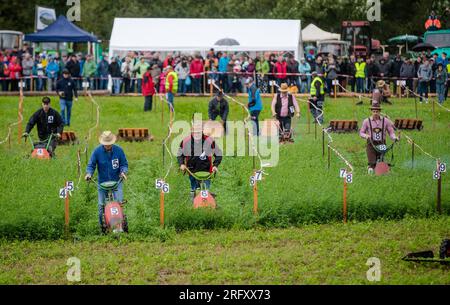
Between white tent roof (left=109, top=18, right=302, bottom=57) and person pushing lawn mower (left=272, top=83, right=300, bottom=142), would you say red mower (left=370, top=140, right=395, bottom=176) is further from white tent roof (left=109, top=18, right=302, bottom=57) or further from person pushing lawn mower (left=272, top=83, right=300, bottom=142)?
white tent roof (left=109, top=18, right=302, bottom=57)

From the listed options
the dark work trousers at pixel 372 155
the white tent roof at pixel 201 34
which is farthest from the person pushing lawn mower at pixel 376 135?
the white tent roof at pixel 201 34

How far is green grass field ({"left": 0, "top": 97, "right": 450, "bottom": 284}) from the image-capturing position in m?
15.0

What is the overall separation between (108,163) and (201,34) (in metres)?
29.8

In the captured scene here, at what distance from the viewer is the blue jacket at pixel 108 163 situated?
18.4 m

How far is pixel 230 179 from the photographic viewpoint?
23.0 m

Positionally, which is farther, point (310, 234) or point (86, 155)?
point (86, 155)

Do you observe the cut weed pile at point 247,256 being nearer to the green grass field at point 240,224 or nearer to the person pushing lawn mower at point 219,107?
the green grass field at point 240,224

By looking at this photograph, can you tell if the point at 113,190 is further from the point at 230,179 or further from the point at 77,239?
the point at 230,179

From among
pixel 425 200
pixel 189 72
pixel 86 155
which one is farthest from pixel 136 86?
pixel 425 200

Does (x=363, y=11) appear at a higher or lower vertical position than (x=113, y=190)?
higher

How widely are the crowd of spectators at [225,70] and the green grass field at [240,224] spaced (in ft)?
56.6
